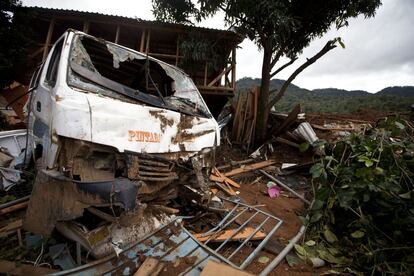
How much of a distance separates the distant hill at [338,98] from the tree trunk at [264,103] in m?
2.74

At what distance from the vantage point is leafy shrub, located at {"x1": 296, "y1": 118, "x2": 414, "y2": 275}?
103 inches

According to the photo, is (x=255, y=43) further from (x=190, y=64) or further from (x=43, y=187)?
(x=43, y=187)

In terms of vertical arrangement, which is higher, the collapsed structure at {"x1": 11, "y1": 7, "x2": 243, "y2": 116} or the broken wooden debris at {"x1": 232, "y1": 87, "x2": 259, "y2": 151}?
the collapsed structure at {"x1": 11, "y1": 7, "x2": 243, "y2": 116}

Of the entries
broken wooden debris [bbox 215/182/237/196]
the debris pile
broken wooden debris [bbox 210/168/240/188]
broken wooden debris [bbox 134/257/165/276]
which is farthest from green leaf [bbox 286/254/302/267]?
broken wooden debris [bbox 210/168/240/188]

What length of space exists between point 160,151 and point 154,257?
991 mm

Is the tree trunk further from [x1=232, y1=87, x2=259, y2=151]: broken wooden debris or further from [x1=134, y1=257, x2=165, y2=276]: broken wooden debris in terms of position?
[x1=134, y1=257, x2=165, y2=276]: broken wooden debris

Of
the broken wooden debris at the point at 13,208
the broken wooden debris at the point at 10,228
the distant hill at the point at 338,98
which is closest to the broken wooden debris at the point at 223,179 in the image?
the broken wooden debris at the point at 13,208

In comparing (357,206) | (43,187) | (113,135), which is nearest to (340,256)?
(357,206)

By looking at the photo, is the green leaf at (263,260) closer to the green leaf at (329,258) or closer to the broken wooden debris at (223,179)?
the green leaf at (329,258)

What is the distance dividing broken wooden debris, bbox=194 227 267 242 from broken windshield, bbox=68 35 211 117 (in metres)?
1.53

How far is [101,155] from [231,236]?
1.80 m

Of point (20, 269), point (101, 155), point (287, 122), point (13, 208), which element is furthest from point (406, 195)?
point (287, 122)

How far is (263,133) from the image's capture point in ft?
25.8

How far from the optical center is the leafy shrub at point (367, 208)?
8.61ft
